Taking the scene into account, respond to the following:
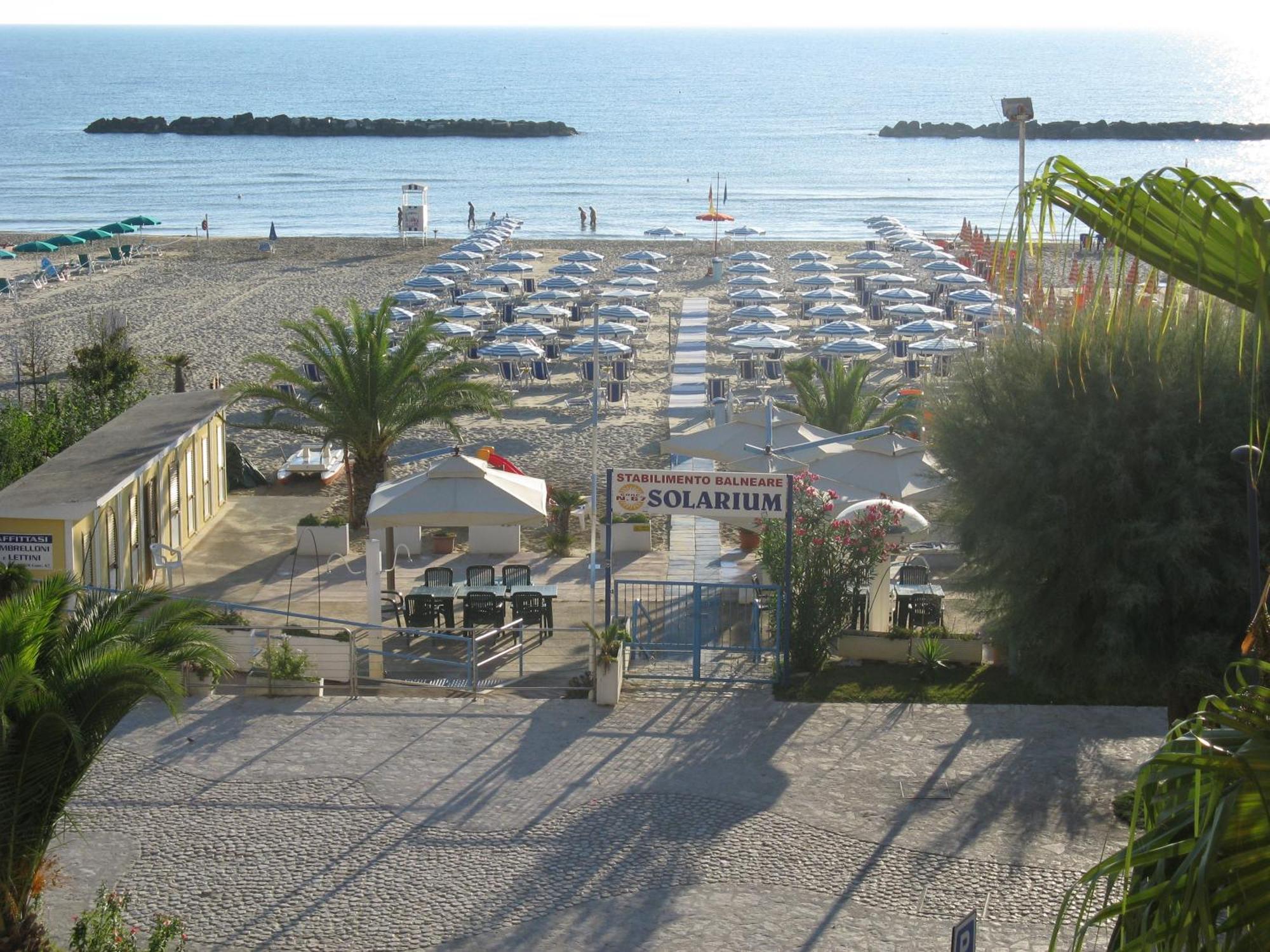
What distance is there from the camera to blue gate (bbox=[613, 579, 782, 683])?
476 inches

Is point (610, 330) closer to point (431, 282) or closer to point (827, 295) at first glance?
point (431, 282)

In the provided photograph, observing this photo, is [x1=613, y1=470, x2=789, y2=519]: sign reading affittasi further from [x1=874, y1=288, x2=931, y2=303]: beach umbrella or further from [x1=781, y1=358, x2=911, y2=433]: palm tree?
[x1=874, y1=288, x2=931, y2=303]: beach umbrella

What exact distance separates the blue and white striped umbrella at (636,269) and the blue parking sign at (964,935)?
3270 centimetres

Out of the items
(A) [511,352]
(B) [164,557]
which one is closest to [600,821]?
(B) [164,557]

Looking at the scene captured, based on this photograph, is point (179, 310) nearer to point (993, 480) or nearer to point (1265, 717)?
point (993, 480)

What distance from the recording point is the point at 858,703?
11.4 metres

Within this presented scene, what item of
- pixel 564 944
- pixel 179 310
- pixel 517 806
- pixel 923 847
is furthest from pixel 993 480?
pixel 179 310

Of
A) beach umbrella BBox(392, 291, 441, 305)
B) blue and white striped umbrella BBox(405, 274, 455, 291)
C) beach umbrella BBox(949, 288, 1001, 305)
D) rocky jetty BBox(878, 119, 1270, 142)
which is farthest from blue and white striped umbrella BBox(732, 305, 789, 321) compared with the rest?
rocky jetty BBox(878, 119, 1270, 142)

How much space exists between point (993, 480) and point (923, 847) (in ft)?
12.3

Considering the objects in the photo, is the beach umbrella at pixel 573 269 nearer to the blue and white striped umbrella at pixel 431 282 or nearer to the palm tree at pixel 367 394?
the blue and white striped umbrella at pixel 431 282

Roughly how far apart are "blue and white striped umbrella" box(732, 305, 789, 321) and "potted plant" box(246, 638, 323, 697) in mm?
20625

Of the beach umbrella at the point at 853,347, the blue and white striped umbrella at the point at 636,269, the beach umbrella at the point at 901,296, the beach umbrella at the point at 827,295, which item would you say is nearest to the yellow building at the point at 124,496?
the beach umbrella at the point at 853,347

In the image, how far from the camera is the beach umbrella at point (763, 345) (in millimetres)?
26766

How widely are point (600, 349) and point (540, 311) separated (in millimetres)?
4632
